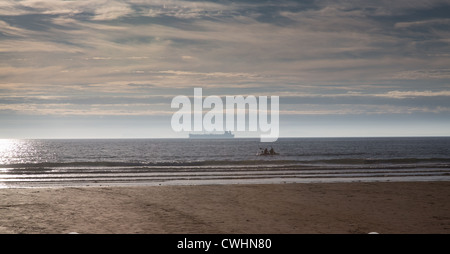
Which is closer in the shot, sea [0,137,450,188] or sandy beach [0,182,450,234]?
sandy beach [0,182,450,234]

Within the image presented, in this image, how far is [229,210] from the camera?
50.6 ft

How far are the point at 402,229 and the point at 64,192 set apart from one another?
1618 cm

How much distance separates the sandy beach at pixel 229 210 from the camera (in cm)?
1248

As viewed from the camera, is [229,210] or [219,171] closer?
[229,210]

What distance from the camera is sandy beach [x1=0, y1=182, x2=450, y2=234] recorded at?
12477 mm

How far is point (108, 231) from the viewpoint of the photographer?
1204cm

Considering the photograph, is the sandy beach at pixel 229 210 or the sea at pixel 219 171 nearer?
the sandy beach at pixel 229 210

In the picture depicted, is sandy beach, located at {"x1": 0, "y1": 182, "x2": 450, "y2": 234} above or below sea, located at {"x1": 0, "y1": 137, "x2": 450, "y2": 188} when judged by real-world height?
above

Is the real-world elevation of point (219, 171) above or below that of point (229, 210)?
below

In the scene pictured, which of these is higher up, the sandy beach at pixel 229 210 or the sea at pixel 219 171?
the sandy beach at pixel 229 210
